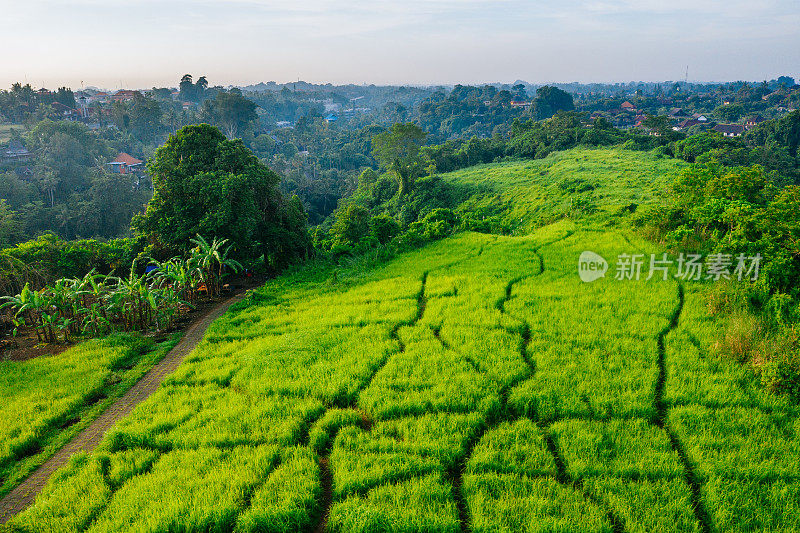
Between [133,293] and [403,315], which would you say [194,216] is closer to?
[133,293]

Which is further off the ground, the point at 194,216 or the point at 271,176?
the point at 271,176

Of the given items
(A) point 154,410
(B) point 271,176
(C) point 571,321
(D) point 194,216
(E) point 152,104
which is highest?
(E) point 152,104

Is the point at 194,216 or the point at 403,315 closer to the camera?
the point at 403,315

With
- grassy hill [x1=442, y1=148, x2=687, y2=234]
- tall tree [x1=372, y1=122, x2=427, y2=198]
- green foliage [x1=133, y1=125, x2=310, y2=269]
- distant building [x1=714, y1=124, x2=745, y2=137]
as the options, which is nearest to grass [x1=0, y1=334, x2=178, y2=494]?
green foliage [x1=133, y1=125, x2=310, y2=269]

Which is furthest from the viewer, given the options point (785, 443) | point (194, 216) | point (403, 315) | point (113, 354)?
point (194, 216)

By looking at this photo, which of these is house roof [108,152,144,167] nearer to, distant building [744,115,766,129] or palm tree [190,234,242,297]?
palm tree [190,234,242,297]

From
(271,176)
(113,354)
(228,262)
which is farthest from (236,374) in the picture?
(271,176)
